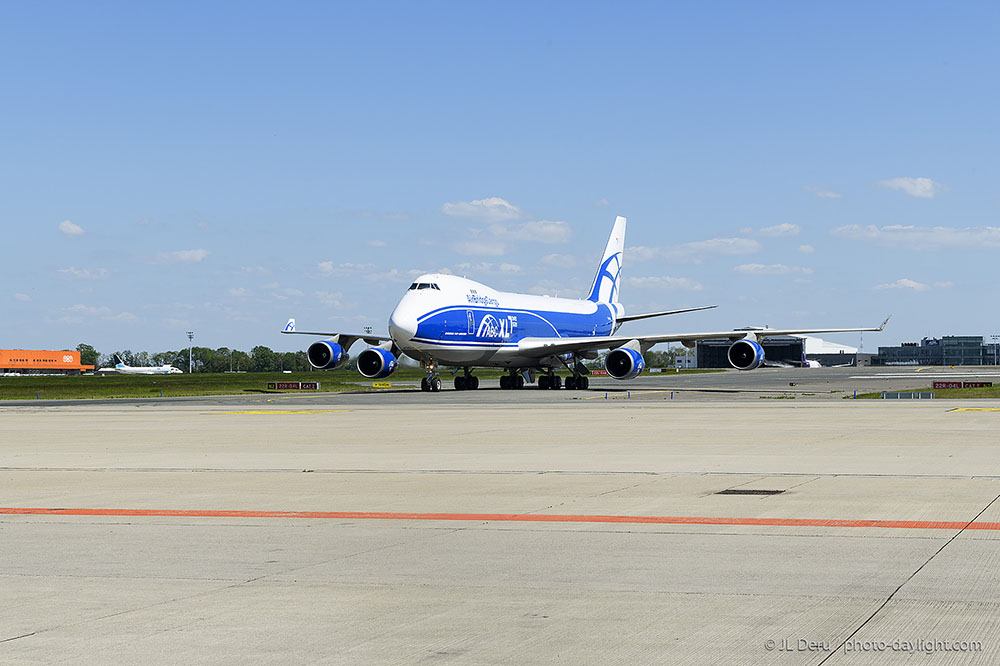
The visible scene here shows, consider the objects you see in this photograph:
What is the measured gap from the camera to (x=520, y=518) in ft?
37.1

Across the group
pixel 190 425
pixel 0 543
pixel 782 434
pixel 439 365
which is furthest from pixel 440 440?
pixel 439 365

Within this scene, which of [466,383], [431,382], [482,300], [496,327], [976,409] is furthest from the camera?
[466,383]

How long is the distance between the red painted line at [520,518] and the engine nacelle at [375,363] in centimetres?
4469

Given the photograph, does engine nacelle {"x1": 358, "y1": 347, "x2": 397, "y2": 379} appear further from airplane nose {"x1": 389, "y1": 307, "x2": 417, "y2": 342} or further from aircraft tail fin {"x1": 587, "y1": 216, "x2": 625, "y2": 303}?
aircraft tail fin {"x1": 587, "y1": 216, "x2": 625, "y2": 303}

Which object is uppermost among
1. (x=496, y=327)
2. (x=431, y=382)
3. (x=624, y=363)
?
(x=496, y=327)

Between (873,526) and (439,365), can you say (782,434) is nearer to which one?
(873,526)

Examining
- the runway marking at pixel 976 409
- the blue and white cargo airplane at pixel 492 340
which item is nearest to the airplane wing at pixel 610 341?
the blue and white cargo airplane at pixel 492 340

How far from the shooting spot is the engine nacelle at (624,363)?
55.0 metres

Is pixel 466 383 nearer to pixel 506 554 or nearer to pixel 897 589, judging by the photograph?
pixel 506 554

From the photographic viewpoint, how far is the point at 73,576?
8.38 metres

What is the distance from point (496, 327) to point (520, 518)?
46.1 meters

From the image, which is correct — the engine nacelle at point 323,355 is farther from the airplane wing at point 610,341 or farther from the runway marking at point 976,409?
the runway marking at point 976,409

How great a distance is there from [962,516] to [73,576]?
8181 millimetres

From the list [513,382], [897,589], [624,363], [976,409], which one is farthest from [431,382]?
[897,589]
